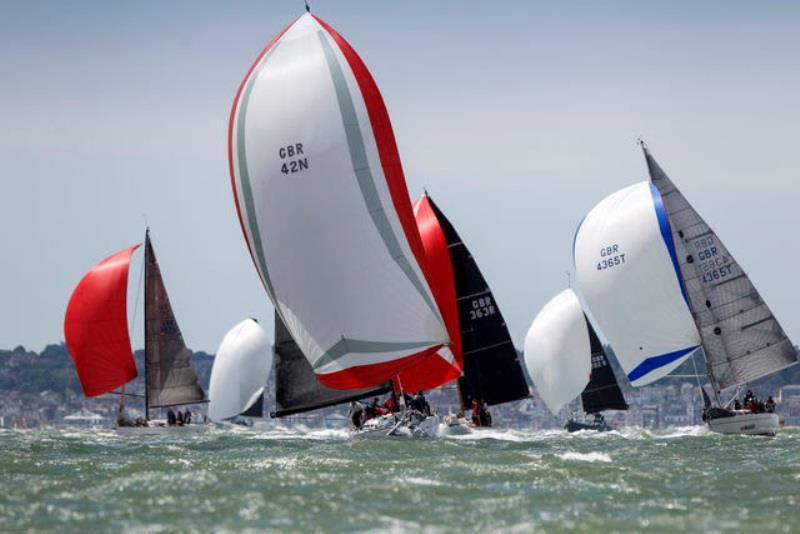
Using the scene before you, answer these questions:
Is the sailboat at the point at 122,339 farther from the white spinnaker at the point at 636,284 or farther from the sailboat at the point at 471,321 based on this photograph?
the white spinnaker at the point at 636,284

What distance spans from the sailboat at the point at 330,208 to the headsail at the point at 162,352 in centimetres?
2176

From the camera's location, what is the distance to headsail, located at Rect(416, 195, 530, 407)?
39500 millimetres

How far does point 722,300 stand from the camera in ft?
123

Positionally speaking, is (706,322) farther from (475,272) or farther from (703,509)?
(703,509)

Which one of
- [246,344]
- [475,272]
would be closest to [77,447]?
[475,272]

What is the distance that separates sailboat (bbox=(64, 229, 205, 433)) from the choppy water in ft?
73.8

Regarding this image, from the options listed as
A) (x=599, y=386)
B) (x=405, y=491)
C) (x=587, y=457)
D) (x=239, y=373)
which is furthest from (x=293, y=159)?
(x=239, y=373)

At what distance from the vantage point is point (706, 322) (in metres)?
37.8

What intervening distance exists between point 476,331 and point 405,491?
66.3 ft

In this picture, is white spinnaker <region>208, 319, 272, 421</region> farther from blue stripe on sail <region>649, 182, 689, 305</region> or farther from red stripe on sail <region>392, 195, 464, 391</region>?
blue stripe on sail <region>649, 182, 689, 305</region>

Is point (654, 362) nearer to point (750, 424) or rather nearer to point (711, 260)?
point (711, 260)

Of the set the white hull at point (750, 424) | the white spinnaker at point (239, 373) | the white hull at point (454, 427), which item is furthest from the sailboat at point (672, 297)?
the white spinnaker at point (239, 373)

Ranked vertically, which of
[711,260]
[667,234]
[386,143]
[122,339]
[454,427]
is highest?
[386,143]

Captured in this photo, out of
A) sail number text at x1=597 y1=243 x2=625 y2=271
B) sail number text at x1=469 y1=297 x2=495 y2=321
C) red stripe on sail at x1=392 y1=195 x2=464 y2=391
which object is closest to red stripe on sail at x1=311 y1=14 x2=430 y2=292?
red stripe on sail at x1=392 y1=195 x2=464 y2=391
